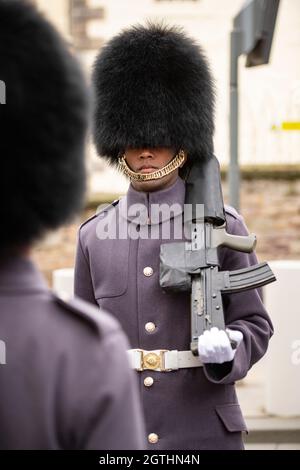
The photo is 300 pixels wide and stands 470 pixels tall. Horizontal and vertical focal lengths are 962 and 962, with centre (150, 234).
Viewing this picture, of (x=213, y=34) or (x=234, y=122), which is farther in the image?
(x=213, y=34)

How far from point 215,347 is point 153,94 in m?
0.95

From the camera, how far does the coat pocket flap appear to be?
293 centimetres

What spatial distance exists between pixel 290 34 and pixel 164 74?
9.94 metres

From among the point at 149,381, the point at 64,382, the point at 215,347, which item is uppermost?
the point at 64,382

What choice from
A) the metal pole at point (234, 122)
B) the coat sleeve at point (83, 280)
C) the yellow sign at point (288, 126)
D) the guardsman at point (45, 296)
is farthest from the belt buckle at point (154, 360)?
the yellow sign at point (288, 126)

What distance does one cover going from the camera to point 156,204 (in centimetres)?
311

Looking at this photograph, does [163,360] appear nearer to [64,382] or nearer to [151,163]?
[151,163]

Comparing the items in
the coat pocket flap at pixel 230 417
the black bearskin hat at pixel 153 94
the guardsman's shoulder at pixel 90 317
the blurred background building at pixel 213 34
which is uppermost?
the blurred background building at pixel 213 34

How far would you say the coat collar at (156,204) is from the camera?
3.10 meters

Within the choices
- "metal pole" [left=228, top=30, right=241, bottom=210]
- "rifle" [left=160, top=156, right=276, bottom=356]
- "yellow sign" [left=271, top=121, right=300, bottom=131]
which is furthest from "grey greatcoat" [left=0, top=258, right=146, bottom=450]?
"yellow sign" [left=271, top=121, right=300, bottom=131]

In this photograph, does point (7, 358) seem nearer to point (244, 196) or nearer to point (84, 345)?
point (84, 345)

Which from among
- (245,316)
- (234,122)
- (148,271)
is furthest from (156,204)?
(234,122)

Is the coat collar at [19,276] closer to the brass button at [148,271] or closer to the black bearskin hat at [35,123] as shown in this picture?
the black bearskin hat at [35,123]

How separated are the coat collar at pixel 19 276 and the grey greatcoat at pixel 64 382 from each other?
0.09 ft
